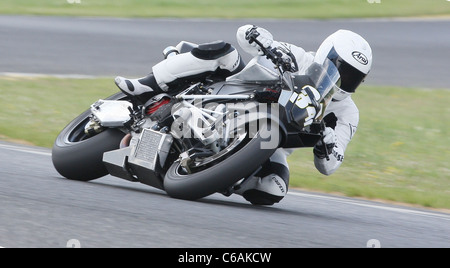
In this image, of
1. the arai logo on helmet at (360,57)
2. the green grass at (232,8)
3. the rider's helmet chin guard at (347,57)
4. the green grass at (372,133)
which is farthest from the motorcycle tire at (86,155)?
the green grass at (232,8)

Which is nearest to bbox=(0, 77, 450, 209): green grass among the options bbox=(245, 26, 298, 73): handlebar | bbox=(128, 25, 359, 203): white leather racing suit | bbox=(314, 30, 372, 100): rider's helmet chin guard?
bbox=(128, 25, 359, 203): white leather racing suit

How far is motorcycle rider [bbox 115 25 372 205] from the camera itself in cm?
603

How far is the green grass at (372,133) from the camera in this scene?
8.77m

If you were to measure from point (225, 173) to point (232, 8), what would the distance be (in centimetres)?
1603

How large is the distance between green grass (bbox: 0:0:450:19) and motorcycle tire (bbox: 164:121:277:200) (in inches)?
560

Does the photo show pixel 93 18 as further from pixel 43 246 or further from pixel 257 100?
pixel 43 246

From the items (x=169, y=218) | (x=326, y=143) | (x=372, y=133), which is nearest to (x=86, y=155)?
(x=169, y=218)

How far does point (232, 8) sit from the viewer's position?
21219mm

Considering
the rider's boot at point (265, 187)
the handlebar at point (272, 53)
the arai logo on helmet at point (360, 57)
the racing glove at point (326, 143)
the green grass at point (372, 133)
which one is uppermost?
the handlebar at point (272, 53)

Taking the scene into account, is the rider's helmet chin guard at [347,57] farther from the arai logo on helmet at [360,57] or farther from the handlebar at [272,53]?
the handlebar at [272,53]

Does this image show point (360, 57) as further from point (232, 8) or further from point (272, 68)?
point (232, 8)

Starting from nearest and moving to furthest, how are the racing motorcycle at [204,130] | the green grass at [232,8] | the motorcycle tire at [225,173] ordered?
the motorcycle tire at [225,173]
the racing motorcycle at [204,130]
the green grass at [232,8]

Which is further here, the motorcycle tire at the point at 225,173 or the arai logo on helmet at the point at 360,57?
the arai logo on helmet at the point at 360,57
